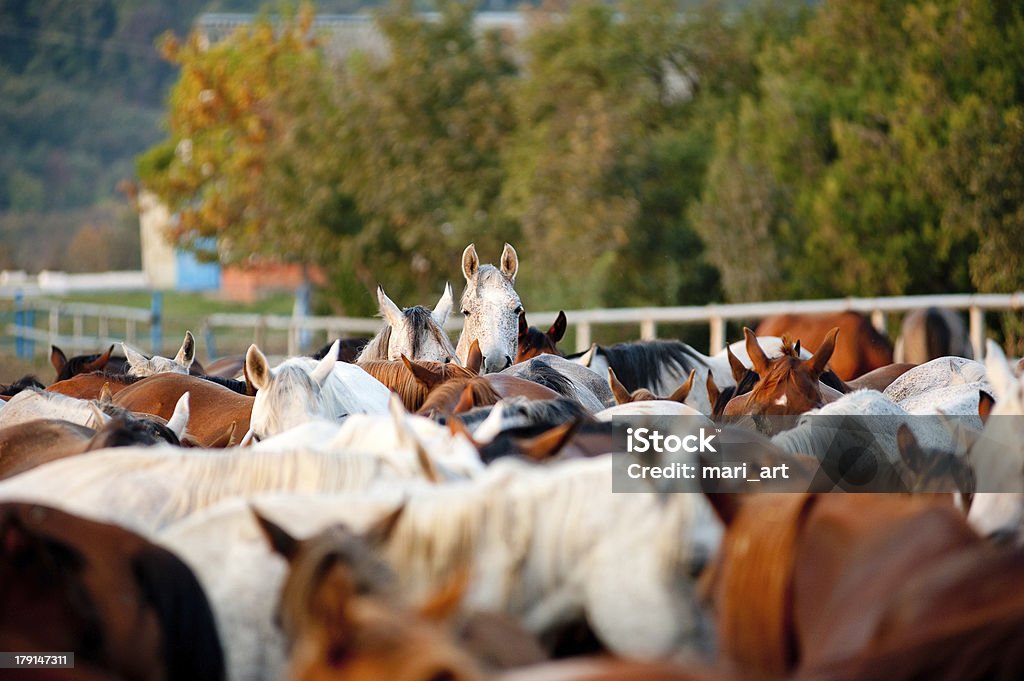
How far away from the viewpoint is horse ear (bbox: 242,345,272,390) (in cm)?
476

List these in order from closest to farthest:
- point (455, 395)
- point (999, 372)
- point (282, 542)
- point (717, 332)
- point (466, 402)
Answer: point (282, 542) → point (999, 372) → point (466, 402) → point (455, 395) → point (717, 332)

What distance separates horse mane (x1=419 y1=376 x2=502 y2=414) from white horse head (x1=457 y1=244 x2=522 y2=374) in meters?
2.08

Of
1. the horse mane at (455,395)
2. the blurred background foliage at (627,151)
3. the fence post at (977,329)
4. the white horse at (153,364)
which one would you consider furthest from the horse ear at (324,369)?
the blurred background foliage at (627,151)

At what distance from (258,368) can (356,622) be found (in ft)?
8.44

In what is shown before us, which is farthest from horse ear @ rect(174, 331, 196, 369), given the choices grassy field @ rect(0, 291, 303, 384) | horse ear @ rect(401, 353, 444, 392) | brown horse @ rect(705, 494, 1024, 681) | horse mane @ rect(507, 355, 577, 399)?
grassy field @ rect(0, 291, 303, 384)

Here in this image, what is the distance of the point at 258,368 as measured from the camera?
479cm

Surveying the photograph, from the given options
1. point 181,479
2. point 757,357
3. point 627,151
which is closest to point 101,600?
point 181,479

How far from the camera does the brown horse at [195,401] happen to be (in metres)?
5.94

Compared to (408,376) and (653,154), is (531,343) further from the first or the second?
(653,154)

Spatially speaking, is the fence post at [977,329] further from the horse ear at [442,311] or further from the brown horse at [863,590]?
the brown horse at [863,590]

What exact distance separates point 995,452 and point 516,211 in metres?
18.1

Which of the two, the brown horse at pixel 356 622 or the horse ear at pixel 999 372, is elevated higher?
the horse ear at pixel 999 372

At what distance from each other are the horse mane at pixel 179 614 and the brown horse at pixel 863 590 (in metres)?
1.01

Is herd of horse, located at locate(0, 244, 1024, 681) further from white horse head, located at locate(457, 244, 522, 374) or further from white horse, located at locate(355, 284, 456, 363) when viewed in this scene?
white horse head, located at locate(457, 244, 522, 374)
